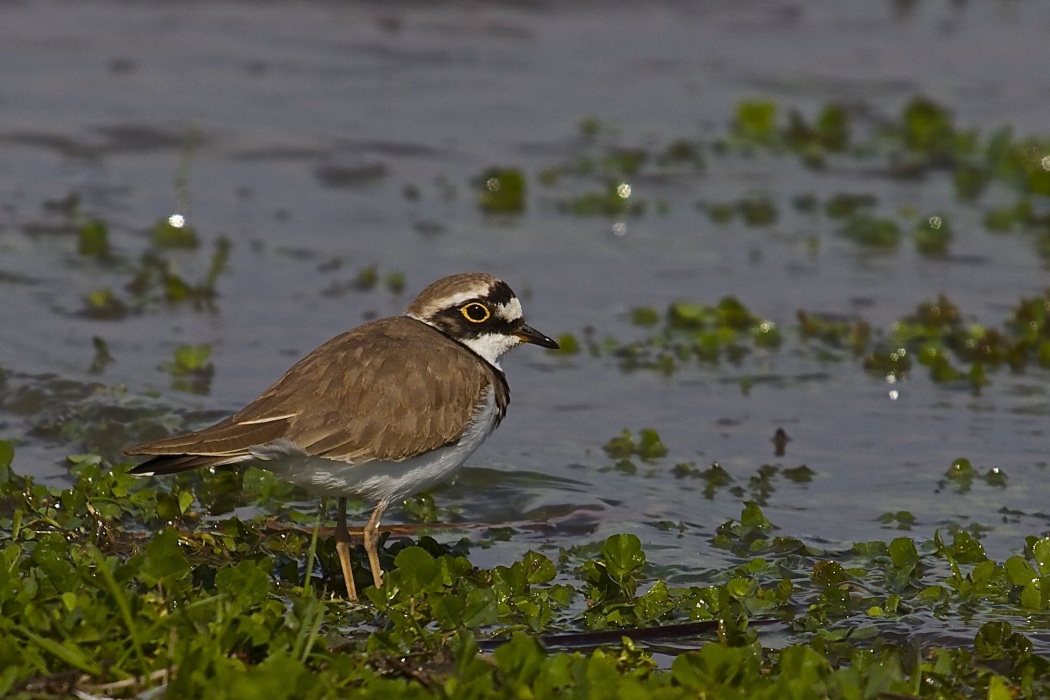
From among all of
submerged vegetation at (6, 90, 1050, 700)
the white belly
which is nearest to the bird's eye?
the white belly

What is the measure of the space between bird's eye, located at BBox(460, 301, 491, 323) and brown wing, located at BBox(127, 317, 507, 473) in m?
0.29

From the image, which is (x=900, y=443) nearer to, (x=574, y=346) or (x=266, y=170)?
(x=574, y=346)

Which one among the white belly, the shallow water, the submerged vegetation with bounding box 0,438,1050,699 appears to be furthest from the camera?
the shallow water

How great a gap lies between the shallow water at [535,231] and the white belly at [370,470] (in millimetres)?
633

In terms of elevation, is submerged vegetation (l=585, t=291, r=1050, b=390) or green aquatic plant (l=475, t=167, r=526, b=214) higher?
green aquatic plant (l=475, t=167, r=526, b=214)

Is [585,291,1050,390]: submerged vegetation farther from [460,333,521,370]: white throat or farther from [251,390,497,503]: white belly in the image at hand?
[251,390,497,503]: white belly

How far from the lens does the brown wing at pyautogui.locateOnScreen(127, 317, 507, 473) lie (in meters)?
6.46

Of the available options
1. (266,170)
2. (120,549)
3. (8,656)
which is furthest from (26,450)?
(266,170)

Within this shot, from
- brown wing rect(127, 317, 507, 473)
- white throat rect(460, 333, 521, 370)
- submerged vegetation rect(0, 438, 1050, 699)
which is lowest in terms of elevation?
submerged vegetation rect(0, 438, 1050, 699)

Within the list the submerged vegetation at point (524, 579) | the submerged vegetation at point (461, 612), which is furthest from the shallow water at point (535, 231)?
the submerged vegetation at point (461, 612)

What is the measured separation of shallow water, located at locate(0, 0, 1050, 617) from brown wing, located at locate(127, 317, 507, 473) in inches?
34.2

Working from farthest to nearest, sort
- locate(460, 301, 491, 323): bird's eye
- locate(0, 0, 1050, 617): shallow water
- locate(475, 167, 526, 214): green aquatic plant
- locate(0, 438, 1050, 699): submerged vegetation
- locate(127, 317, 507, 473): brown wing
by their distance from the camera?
1. locate(475, 167, 526, 214): green aquatic plant
2. locate(0, 0, 1050, 617): shallow water
3. locate(460, 301, 491, 323): bird's eye
4. locate(127, 317, 507, 473): brown wing
5. locate(0, 438, 1050, 699): submerged vegetation

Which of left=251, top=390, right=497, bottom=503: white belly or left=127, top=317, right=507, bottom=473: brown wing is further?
left=251, top=390, right=497, bottom=503: white belly

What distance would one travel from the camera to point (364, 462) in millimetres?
6680
